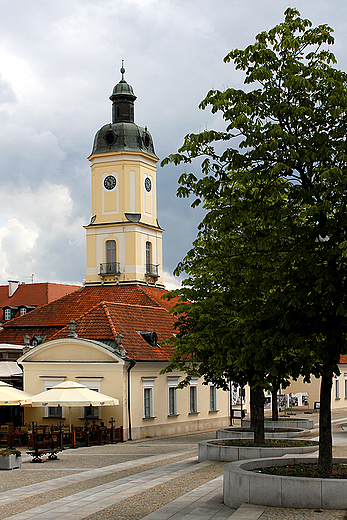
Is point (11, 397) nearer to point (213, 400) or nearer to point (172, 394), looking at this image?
point (172, 394)

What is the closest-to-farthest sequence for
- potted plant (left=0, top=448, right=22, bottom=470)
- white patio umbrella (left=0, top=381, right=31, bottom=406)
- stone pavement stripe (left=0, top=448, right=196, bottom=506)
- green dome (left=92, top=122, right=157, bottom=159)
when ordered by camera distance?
stone pavement stripe (left=0, top=448, right=196, bottom=506)
potted plant (left=0, top=448, right=22, bottom=470)
white patio umbrella (left=0, top=381, right=31, bottom=406)
green dome (left=92, top=122, right=157, bottom=159)

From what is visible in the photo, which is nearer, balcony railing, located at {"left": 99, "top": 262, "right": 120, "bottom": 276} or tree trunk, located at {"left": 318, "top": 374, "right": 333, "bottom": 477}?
tree trunk, located at {"left": 318, "top": 374, "right": 333, "bottom": 477}

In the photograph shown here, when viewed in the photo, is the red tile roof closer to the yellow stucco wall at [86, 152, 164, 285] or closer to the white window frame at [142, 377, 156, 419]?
the white window frame at [142, 377, 156, 419]

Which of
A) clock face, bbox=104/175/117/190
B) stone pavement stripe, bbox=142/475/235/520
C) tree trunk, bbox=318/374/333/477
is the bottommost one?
stone pavement stripe, bbox=142/475/235/520

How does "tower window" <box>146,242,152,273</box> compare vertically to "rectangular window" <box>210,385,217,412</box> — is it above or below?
above

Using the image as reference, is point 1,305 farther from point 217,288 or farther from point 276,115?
point 276,115

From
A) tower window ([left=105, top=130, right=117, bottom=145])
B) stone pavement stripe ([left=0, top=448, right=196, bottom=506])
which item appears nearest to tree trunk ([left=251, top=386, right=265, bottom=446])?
stone pavement stripe ([left=0, top=448, right=196, bottom=506])

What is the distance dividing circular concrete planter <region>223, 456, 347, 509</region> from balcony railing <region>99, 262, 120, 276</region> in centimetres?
4123

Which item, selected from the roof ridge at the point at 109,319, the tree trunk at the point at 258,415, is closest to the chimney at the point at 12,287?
the roof ridge at the point at 109,319

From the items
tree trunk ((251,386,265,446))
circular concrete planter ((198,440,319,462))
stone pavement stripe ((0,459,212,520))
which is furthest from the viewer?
tree trunk ((251,386,265,446))

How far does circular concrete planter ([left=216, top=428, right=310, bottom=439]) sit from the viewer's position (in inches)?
1027

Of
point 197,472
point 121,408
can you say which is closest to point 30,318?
point 121,408

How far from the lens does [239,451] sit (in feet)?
67.3

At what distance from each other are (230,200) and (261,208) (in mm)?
790
